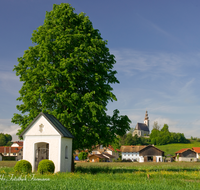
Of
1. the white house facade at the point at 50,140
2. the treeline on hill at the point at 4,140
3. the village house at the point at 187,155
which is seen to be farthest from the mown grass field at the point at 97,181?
the treeline on hill at the point at 4,140

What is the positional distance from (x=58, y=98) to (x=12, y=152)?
356 ft

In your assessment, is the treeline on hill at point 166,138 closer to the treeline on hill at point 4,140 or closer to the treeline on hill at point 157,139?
the treeline on hill at point 157,139

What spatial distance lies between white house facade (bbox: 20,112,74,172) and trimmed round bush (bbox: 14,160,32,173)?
1427 millimetres

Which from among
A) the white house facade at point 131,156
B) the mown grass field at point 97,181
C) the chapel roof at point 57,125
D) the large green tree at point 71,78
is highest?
the large green tree at point 71,78

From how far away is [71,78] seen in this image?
2658 centimetres

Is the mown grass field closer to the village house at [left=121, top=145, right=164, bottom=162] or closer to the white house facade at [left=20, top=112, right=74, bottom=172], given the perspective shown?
the white house facade at [left=20, top=112, right=74, bottom=172]

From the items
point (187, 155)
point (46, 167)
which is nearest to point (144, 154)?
point (187, 155)

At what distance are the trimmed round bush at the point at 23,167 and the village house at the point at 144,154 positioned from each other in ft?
290

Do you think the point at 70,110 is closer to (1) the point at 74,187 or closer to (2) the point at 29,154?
(2) the point at 29,154

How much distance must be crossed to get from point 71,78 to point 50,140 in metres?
6.87

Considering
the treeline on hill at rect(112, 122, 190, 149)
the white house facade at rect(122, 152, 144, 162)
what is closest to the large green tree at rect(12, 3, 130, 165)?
the white house facade at rect(122, 152, 144, 162)

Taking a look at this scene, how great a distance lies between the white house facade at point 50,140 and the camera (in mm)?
23075

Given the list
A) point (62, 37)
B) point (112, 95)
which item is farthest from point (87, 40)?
point (112, 95)

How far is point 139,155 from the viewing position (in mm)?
105875
